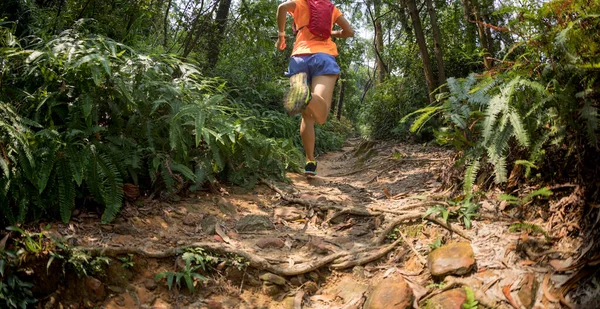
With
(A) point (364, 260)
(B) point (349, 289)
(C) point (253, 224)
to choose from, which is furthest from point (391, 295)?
(C) point (253, 224)

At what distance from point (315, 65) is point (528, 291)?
3118mm

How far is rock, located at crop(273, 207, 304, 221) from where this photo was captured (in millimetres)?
3832

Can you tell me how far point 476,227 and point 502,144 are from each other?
587 millimetres

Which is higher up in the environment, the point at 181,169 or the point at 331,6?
the point at 331,6

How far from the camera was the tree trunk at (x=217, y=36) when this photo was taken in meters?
7.76

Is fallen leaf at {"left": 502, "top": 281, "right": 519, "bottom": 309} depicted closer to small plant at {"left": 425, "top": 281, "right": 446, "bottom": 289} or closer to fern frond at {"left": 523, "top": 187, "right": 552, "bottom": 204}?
small plant at {"left": 425, "top": 281, "right": 446, "bottom": 289}

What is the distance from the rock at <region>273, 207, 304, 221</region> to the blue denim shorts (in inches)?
60.5

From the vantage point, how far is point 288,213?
154 inches

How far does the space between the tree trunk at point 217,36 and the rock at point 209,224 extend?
4889 mm

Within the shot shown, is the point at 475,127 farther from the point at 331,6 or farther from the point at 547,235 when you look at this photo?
the point at 331,6

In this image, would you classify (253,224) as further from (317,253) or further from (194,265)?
(194,265)

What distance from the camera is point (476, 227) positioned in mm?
2762

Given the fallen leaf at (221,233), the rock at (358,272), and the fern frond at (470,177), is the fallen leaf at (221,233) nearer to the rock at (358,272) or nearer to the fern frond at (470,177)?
the rock at (358,272)

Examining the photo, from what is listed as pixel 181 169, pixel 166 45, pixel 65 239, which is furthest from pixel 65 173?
pixel 166 45
